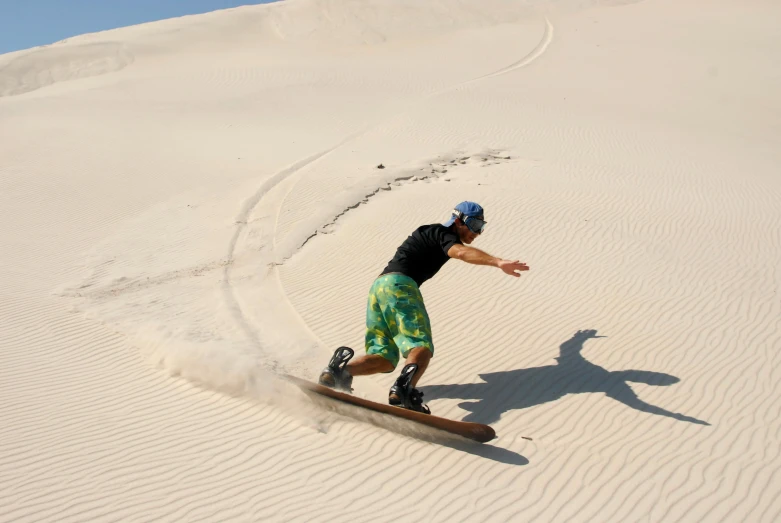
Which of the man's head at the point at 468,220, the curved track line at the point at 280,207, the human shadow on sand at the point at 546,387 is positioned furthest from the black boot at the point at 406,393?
the curved track line at the point at 280,207

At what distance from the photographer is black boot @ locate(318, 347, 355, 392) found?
19.8 feet

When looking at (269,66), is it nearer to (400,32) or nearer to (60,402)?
(400,32)

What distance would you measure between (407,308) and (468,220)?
3.08 ft

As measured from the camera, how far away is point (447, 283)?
33.4 ft

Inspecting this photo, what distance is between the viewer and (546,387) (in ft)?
22.6

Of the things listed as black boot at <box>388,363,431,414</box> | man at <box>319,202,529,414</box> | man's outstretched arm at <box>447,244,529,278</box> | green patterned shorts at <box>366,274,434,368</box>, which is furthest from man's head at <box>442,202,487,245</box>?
black boot at <box>388,363,431,414</box>

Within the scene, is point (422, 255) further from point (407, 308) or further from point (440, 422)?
point (440, 422)

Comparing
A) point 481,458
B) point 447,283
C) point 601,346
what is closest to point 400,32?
point 447,283

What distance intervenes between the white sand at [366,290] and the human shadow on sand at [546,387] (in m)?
0.04

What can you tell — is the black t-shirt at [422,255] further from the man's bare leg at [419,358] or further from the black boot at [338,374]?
the black boot at [338,374]

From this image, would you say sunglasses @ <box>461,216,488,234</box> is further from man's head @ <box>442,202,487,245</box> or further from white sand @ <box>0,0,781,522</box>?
white sand @ <box>0,0,781,522</box>

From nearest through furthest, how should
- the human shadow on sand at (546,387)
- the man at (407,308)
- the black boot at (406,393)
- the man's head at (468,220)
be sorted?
the black boot at (406,393) < the man at (407,308) < the man's head at (468,220) < the human shadow on sand at (546,387)

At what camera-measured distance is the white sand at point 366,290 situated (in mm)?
5098

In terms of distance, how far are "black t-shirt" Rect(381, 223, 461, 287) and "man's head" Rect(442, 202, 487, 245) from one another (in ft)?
0.26
